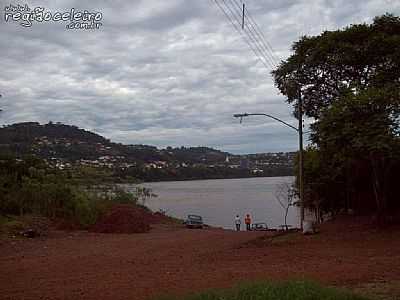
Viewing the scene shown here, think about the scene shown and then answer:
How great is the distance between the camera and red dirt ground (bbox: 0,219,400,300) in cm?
1194

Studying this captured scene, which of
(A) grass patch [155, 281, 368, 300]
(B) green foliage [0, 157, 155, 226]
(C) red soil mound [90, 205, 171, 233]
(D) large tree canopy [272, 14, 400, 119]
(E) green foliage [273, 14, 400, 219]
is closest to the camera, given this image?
(A) grass patch [155, 281, 368, 300]

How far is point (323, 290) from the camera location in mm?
8586

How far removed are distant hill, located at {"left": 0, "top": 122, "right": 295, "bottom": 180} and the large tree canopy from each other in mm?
59742

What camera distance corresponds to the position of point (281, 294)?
829cm

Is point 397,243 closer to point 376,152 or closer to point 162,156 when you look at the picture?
point 376,152

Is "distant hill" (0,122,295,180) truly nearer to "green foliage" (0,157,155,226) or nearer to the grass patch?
"green foliage" (0,157,155,226)

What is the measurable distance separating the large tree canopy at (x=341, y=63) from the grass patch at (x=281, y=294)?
47.7ft

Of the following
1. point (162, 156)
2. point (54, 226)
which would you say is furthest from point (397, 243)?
point (162, 156)

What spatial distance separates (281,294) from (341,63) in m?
17.5

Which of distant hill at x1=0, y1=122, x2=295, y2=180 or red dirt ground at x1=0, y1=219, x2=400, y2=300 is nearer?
red dirt ground at x1=0, y1=219, x2=400, y2=300

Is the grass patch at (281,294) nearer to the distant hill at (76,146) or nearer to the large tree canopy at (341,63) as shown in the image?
the large tree canopy at (341,63)

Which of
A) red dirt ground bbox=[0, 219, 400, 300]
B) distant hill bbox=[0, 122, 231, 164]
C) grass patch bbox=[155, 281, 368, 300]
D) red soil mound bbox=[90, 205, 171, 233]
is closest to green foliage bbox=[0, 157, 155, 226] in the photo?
red soil mound bbox=[90, 205, 171, 233]

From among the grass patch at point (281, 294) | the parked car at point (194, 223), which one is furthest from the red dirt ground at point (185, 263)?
the parked car at point (194, 223)

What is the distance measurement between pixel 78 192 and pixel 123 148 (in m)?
87.4
